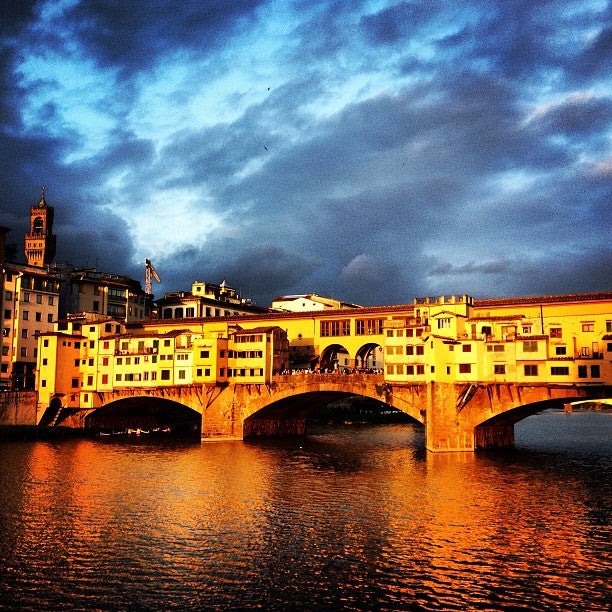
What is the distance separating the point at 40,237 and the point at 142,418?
5489 centimetres

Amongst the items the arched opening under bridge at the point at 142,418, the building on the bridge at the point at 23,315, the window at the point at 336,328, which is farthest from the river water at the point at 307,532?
the building on the bridge at the point at 23,315

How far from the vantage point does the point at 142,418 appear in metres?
112

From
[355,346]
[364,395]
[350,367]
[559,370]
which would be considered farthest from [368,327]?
[559,370]

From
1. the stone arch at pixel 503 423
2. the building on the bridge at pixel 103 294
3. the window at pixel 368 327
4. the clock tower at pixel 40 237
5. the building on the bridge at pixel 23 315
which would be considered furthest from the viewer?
the clock tower at pixel 40 237

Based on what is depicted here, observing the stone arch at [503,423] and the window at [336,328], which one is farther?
the window at [336,328]

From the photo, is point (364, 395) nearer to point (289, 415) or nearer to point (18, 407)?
point (289, 415)

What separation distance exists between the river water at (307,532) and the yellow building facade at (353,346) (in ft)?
32.5

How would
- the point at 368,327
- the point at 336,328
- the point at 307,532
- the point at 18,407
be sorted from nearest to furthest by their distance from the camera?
the point at 307,532
the point at 368,327
the point at 336,328
the point at 18,407

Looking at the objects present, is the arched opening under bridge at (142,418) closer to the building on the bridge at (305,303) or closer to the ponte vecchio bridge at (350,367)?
the ponte vecchio bridge at (350,367)

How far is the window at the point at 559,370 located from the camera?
70500 mm

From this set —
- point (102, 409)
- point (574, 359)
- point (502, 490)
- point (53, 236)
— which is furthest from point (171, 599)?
point (53, 236)

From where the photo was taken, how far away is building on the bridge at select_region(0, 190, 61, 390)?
11238cm

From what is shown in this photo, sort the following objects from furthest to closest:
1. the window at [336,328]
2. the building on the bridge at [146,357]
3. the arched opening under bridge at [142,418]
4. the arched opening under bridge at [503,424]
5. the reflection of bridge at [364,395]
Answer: the arched opening under bridge at [142,418] < the window at [336,328] < the building on the bridge at [146,357] < the arched opening under bridge at [503,424] < the reflection of bridge at [364,395]

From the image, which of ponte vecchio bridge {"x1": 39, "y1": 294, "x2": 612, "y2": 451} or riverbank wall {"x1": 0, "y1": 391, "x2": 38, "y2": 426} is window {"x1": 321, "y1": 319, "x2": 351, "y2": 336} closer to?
ponte vecchio bridge {"x1": 39, "y1": 294, "x2": 612, "y2": 451}
